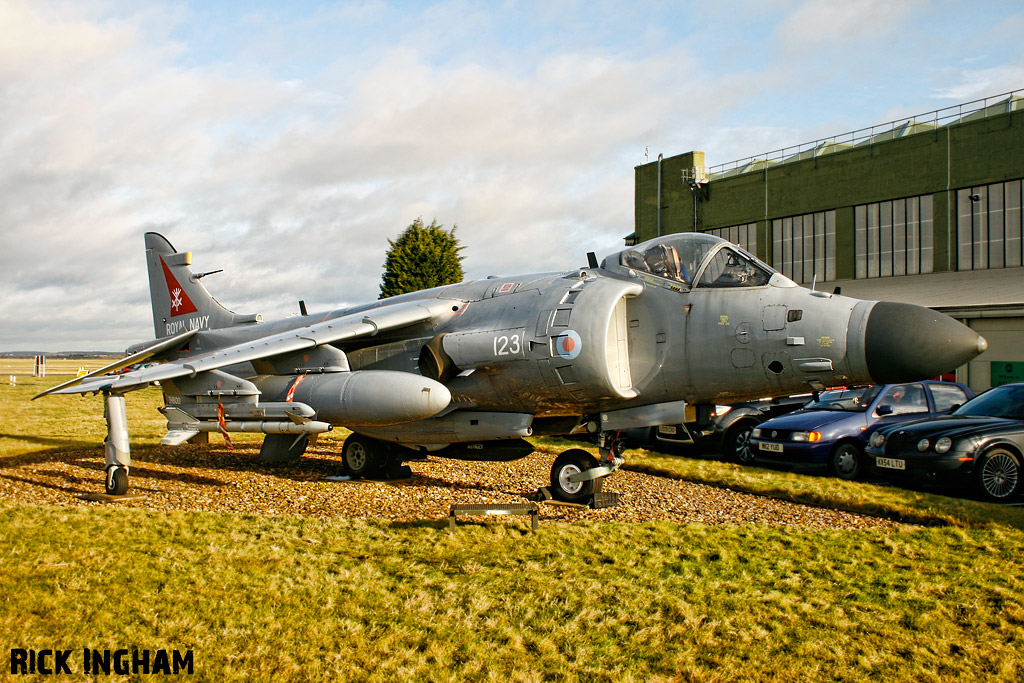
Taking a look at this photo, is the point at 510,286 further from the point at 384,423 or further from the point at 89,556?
the point at 89,556

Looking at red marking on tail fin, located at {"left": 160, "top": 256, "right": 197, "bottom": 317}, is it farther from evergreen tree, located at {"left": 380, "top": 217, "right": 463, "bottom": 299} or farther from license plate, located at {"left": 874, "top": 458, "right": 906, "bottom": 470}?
license plate, located at {"left": 874, "top": 458, "right": 906, "bottom": 470}

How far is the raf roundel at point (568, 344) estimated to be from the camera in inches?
339

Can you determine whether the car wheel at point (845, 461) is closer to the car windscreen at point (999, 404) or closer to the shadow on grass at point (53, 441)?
the car windscreen at point (999, 404)

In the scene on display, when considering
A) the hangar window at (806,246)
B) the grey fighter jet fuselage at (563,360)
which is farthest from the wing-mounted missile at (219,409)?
the hangar window at (806,246)

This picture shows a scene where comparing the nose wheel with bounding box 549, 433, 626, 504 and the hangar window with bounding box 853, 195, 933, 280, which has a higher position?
the hangar window with bounding box 853, 195, 933, 280

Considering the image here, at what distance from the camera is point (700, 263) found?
872cm

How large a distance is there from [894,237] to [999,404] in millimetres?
20397

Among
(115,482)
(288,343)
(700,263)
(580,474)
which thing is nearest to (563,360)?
Result: (580,474)

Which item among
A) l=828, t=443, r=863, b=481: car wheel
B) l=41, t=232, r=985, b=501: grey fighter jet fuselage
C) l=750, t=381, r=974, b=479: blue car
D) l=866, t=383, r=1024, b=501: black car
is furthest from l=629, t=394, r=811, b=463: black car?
l=41, t=232, r=985, b=501: grey fighter jet fuselage

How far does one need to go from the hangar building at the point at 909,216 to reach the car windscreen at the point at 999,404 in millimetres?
14640

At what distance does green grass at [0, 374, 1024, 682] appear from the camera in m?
4.53

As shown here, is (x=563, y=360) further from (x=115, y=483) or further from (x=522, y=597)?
(x=115, y=483)

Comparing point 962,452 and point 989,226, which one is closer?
point 962,452

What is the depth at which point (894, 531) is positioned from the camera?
755 cm
